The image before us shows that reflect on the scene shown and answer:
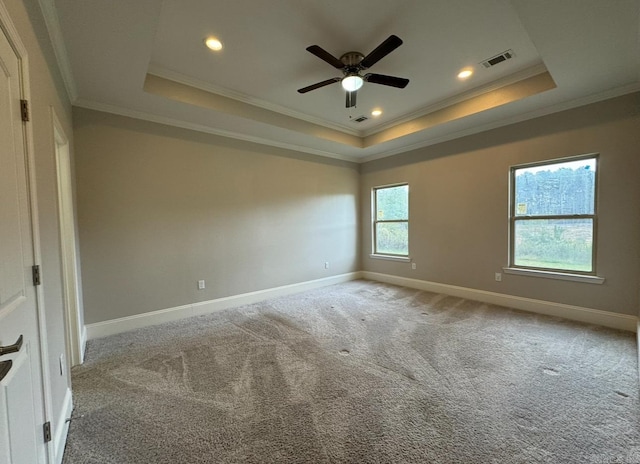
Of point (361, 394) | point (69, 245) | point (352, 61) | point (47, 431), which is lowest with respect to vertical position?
point (361, 394)

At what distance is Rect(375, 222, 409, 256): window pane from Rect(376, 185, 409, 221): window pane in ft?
0.49

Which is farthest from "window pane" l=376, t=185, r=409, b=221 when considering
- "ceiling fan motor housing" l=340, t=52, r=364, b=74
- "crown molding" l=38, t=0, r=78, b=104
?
"crown molding" l=38, t=0, r=78, b=104

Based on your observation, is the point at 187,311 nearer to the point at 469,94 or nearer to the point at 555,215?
the point at 469,94

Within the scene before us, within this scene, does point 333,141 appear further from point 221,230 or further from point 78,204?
point 78,204

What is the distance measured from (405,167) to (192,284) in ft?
13.7

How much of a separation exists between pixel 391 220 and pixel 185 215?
3784 mm

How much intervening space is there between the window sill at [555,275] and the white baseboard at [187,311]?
309 cm

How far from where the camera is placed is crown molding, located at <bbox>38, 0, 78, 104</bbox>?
1.69m

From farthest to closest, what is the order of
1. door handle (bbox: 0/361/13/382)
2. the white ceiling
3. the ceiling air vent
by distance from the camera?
1. the ceiling air vent
2. the white ceiling
3. door handle (bbox: 0/361/13/382)

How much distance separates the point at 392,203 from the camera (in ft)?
17.8

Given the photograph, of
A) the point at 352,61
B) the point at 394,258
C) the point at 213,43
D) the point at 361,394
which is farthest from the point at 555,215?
the point at 213,43

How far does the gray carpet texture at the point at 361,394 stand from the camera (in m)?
1.49

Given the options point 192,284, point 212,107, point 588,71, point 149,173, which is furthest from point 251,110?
point 588,71

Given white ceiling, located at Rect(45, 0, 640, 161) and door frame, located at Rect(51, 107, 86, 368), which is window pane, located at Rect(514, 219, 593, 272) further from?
door frame, located at Rect(51, 107, 86, 368)
